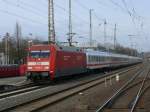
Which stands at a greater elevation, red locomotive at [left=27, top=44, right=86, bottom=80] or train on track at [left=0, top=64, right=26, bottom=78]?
red locomotive at [left=27, top=44, right=86, bottom=80]

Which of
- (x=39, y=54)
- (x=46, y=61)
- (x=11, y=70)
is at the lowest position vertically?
(x=11, y=70)

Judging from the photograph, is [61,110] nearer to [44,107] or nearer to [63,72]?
[44,107]

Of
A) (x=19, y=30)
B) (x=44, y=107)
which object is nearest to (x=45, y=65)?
(x=44, y=107)

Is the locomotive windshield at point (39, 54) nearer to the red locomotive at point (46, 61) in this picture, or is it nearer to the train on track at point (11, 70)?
the red locomotive at point (46, 61)

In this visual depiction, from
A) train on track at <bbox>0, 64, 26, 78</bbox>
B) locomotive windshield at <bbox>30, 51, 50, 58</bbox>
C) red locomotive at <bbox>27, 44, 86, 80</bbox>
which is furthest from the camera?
train on track at <bbox>0, 64, 26, 78</bbox>

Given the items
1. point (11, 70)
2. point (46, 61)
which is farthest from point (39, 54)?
point (11, 70)

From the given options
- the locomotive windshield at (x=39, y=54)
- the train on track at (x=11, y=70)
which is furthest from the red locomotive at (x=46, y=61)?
the train on track at (x=11, y=70)

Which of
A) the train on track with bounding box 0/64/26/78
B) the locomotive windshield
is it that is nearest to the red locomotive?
the locomotive windshield

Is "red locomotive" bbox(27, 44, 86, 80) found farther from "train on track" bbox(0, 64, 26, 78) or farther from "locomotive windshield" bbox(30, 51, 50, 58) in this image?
"train on track" bbox(0, 64, 26, 78)

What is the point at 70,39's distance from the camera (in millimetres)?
49438

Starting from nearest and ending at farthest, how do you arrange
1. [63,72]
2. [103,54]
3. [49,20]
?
1. [63,72]
2. [49,20]
3. [103,54]

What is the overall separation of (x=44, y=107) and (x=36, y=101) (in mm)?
2423

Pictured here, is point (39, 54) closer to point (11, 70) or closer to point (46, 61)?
point (46, 61)

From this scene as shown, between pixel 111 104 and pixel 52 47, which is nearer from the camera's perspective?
pixel 111 104
